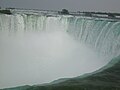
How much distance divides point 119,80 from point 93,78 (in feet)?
1.51

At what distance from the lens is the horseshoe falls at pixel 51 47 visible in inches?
556

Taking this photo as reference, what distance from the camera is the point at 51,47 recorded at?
21.3 m

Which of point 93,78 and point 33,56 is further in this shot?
point 33,56

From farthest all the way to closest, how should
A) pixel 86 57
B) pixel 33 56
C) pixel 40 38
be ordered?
1. pixel 40 38
2. pixel 33 56
3. pixel 86 57

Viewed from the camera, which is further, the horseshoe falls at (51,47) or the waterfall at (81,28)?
the waterfall at (81,28)

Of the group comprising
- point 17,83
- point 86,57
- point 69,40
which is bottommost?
point 17,83

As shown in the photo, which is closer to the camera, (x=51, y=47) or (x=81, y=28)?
(x=81, y=28)

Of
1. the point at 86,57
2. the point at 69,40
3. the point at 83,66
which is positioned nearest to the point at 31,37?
the point at 69,40

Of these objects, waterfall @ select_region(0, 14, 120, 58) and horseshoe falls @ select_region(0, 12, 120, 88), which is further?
waterfall @ select_region(0, 14, 120, 58)

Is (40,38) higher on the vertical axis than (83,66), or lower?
higher

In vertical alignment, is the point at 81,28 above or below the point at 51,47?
above

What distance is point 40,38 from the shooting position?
23.2 m

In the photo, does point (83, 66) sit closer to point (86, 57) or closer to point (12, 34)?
point (86, 57)

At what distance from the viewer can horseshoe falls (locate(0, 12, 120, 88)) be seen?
556 inches
